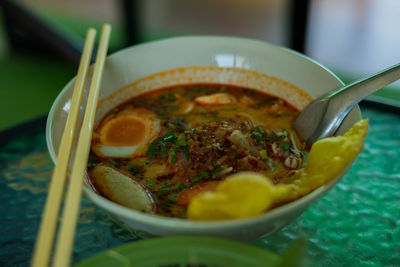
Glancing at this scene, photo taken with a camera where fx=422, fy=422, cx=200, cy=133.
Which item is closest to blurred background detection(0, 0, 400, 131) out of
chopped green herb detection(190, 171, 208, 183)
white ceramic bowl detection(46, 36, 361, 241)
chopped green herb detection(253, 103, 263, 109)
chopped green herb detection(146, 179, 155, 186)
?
white ceramic bowl detection(46, 36, 361, 241)

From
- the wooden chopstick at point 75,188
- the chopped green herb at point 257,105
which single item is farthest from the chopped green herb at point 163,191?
the chopped green herb at point 257,105

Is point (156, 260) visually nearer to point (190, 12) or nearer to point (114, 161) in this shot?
point (114, 161)

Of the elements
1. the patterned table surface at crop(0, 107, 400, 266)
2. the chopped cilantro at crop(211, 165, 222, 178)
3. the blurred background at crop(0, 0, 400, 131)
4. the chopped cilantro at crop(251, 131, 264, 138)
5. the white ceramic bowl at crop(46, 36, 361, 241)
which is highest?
the blurred background at crop(0, 0, 400, 131)

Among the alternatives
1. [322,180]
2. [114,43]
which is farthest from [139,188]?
[114,43]

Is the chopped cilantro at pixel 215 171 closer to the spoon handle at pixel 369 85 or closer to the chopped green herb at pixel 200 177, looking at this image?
the chopped green herb at pixel 200 177

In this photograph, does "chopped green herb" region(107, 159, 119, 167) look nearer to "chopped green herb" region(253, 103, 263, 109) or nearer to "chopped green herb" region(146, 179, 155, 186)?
"chopped green herb" region(146, 179, 155, 186)
